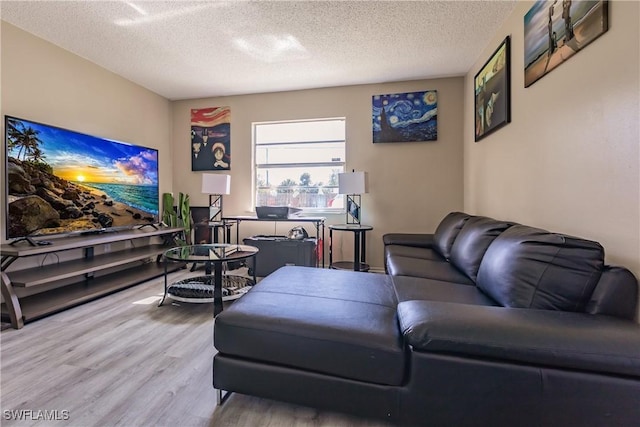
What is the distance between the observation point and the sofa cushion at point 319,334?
1.15 metres

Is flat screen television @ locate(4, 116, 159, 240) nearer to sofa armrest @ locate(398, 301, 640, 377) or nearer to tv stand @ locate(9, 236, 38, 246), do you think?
tv stand @ locate(9, 236, 38, 246)

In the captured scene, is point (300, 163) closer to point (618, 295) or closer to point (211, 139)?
point (211, 139)

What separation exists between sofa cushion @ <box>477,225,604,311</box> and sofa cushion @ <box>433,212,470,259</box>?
1092mm

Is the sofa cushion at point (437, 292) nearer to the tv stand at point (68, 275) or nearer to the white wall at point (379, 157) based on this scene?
the white wall at point (379, 157)

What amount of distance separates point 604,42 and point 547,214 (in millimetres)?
958

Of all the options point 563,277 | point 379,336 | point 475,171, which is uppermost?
point 475,171

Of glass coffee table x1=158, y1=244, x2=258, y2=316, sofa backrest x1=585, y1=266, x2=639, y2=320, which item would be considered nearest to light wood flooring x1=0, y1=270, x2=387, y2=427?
glass coffee table x1=158, y1=244, x2=258, y2=316

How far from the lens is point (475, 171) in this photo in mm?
3363

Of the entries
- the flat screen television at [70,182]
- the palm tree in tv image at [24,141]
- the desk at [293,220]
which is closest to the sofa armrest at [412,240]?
the desk at [293,220]

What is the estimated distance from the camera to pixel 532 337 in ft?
3.29

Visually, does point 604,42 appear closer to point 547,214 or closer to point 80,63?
point 547,214

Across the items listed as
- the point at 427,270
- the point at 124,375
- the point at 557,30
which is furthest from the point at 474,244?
the point at 124,375

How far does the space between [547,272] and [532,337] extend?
1.35 ft

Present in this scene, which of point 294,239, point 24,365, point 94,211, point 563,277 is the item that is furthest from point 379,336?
point 94,211
